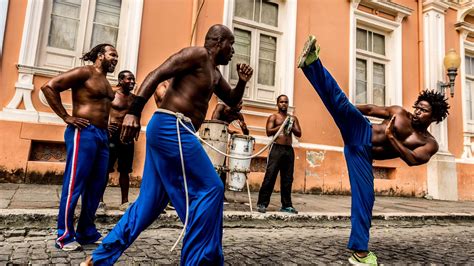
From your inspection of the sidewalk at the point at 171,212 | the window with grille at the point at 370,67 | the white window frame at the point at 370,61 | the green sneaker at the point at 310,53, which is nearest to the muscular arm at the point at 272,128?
the sidewalk at the point at 171,212

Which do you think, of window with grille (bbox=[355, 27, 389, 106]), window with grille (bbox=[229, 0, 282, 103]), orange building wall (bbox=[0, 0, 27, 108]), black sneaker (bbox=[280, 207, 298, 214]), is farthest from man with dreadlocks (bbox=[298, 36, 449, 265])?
window with grille (bbox=[355, 27, 389, 106])

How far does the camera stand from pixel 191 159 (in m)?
2.18

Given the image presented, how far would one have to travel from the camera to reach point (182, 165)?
218 cm

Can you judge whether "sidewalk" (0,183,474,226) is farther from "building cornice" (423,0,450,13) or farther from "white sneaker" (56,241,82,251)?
"building cornice" (423,0,450,13)

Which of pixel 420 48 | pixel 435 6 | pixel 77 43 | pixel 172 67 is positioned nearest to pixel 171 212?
pixel 172 67

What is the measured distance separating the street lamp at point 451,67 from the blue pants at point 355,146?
26.1 feet

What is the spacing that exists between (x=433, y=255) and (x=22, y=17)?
23.8 feet

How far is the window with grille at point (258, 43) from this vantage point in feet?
26.3

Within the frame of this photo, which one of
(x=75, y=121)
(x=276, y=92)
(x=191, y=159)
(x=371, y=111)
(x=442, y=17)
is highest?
(x=442, y=17)

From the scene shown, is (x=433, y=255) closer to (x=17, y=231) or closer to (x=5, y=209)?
(x=17, y=231)

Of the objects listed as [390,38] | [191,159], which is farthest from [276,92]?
[191,159]

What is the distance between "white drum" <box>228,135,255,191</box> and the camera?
4992 mm

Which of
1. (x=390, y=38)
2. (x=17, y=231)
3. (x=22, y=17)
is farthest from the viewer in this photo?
(x=390, y=38)

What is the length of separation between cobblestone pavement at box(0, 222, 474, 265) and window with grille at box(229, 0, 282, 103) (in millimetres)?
3980
